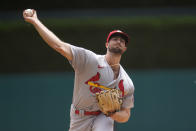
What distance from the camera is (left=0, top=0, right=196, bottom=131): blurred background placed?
219 inches

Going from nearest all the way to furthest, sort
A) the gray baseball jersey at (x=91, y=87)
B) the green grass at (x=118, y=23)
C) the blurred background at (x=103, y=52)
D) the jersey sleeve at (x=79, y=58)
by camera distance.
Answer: the jersey sleeve at (x=79, y=58) < the gray baseball jersey at (x=91, y=87) < the blurred background at (x=103, y=52) < the green grass at (x=118, y=23)

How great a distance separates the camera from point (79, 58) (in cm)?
231

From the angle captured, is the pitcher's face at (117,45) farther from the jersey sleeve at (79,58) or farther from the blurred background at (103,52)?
the blurred background at (103,52)

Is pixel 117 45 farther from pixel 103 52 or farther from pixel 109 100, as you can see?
pixel 103 52

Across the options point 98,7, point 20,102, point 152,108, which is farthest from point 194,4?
point 20,102

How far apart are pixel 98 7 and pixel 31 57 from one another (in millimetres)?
3409

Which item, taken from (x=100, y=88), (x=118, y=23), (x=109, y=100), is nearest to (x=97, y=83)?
(x=100, y=88)

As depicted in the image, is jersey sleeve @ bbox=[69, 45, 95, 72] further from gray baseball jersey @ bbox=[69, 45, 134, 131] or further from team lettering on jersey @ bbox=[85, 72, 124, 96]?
team lettering on jersey @ bbox=[85, 72, 124, 96]

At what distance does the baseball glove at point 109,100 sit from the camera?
239 cm

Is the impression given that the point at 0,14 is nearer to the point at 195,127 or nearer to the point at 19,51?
the point at 19,51

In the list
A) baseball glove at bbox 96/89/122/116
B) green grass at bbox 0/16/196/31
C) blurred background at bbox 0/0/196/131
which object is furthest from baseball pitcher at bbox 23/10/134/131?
green grass at bbox 0/16/196/31

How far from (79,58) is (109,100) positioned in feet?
1.38

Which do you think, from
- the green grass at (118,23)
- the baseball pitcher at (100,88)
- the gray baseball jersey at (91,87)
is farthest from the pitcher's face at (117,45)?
the green grass at (118,23)

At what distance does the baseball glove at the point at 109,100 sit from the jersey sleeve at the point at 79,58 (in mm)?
261
